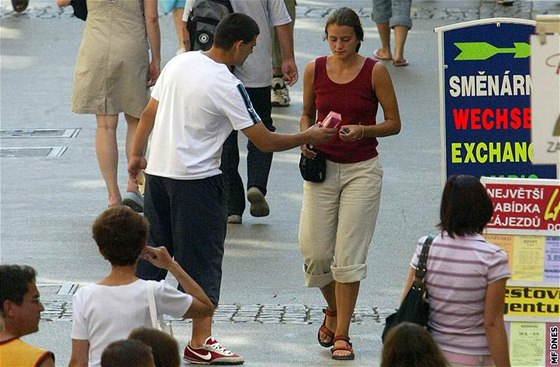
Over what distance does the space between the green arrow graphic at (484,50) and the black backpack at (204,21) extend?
2846 mm

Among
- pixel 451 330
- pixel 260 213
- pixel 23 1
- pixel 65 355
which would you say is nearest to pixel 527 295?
pixel 451 330

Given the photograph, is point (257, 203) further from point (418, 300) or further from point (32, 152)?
point (418, 300)

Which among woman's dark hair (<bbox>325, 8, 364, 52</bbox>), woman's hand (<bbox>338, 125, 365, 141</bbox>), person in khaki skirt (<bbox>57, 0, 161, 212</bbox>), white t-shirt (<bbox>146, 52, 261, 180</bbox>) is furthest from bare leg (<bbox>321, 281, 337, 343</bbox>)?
person in khaki skirt (<bbox>57, 0, 161, 212</bbox>)

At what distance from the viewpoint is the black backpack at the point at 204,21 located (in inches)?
370

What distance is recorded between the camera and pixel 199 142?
7.12 meters

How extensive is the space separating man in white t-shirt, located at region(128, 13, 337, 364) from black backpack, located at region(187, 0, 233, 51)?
215cm

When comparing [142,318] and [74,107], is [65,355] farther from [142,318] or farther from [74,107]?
[74,107]

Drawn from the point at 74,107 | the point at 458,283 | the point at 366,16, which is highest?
the point at 458,283

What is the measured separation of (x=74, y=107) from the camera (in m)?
10.3

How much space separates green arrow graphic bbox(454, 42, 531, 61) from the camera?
6812 mm

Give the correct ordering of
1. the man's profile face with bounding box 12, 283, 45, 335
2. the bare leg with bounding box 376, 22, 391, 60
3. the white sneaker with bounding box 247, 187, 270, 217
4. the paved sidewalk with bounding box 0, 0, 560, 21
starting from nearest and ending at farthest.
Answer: the man's profile face with bounding box 12, 283, 45, 335 < the white sneaker with bounding box 247, 187, 270, 217 < the bare leg with bounding box 376, 22, 391, 60 < the paved sidewalk with bounding box 0, 0, 560, 21

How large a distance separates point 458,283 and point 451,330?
20cm

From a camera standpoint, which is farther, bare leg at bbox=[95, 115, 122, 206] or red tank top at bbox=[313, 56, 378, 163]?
bare leg at bbox=[95, 115, 122, 206]

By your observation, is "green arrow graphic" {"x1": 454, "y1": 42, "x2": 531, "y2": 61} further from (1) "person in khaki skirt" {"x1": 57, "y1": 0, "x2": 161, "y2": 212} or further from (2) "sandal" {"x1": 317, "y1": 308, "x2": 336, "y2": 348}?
(1) "person in khaki skirt" {"x1": 57, "y1": 0, "x2": 161, "y2": 212}
